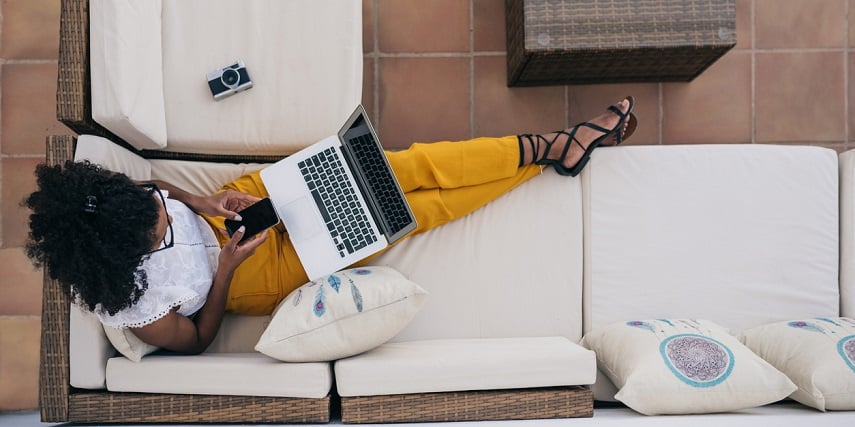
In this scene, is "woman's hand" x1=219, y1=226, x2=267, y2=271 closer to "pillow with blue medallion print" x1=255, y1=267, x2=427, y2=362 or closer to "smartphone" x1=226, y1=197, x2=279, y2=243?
"smartphone" x1=226, y1=197, x2=279, y2=243

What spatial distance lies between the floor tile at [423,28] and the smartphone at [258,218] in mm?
1042

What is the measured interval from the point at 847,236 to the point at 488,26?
152cm

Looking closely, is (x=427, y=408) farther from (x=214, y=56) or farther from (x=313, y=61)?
(x=214, y=56)

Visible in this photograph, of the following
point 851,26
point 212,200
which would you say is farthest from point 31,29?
point 851,26

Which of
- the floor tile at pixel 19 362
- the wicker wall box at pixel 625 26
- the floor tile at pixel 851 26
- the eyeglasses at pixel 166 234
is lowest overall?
the floor tile at pixel 19 362

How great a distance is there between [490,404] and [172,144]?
132 cm

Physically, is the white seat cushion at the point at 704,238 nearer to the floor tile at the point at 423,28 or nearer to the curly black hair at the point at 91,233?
the floor tile at the point at 423,28

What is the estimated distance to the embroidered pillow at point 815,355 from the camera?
72.9 inches

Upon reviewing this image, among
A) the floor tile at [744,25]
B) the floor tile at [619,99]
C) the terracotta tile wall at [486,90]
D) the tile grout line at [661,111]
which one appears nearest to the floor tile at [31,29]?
the terracotta tile wall at [486,90]

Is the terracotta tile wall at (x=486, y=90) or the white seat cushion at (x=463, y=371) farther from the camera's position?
the terracotta tile wall at (x=486, y=90)

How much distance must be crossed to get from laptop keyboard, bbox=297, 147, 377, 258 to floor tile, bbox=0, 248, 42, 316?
4.52ft

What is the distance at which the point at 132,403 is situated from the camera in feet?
6.02

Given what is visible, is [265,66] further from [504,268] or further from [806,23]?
[806,23]

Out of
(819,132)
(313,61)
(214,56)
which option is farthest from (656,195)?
(214,56)
